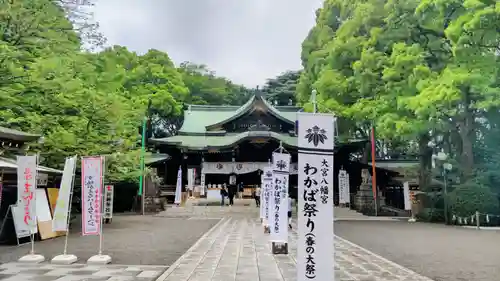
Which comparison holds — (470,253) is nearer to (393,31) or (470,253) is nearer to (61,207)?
(61,207)

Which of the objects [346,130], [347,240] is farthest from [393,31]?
[346,130]

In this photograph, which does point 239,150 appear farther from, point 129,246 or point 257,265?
point 257,265

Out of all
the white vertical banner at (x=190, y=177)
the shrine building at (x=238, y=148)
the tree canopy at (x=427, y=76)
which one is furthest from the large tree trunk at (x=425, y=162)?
the white vertical banner at (x=190, y=177)

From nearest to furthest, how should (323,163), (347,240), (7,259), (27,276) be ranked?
1. (323,163)
2. (27,276)
3. (7,259)
4. (347,240)

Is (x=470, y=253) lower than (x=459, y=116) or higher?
lower

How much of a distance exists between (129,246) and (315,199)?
7.49 meters

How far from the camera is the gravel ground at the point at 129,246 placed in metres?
9.70

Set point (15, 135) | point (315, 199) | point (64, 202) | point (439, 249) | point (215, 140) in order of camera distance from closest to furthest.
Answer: point (315, 199) → point (64, 202) → point (439, 249) → point (15, 135) → point (215, 140)

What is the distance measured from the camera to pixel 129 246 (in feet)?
38.1

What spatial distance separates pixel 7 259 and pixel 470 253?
35.8 ft

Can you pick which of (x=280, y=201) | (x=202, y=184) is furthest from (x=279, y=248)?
(x=202, y=184)

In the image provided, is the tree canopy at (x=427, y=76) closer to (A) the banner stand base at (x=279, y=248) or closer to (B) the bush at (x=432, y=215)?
(B) the bush at (x=432, y=215)

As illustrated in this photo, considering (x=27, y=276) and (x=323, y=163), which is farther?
(x=27, y=276)

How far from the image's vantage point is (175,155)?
119ft
